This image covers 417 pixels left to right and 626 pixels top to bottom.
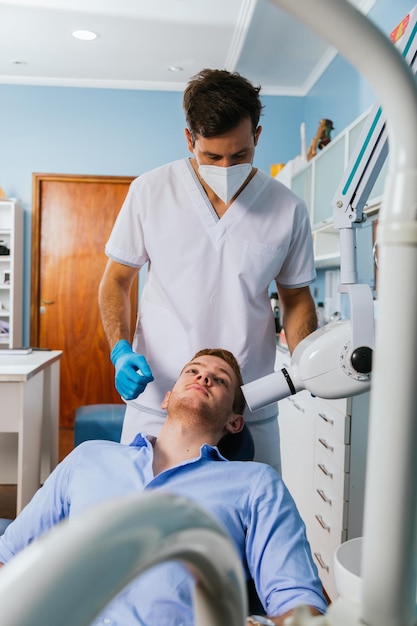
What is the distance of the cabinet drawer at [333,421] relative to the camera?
7.24 ft

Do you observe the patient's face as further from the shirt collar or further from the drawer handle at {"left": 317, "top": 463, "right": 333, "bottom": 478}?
the drawer handle at {"left": 317, "top": 463, "right": 333, "bottom": 478}

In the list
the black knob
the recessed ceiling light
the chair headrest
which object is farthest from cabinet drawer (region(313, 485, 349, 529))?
the recessed ceiling light

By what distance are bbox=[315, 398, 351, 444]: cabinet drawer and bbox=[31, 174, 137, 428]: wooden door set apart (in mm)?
3042

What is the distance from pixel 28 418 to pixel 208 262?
1.49 metres

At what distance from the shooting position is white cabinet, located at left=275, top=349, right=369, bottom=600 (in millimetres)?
2209

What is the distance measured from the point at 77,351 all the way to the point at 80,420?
7.35 ft

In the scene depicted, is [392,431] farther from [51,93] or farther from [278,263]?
[51,93]

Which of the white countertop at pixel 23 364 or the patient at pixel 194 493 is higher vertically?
the white countertop at pixel 23 364

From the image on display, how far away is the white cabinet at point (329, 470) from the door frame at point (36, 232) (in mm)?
2941

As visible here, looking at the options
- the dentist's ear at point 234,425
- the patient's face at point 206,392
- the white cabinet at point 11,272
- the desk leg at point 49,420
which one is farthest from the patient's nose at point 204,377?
the white cabinet at point 11,272

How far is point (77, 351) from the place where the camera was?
208 inches

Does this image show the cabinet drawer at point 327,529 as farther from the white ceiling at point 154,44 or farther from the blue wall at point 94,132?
the blue wall at point 94,132

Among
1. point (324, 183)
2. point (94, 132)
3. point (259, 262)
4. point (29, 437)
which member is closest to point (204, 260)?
point (259, 262)

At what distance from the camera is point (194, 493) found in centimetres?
128
